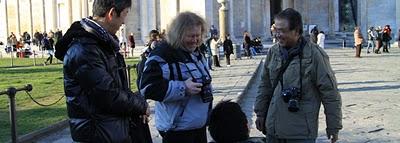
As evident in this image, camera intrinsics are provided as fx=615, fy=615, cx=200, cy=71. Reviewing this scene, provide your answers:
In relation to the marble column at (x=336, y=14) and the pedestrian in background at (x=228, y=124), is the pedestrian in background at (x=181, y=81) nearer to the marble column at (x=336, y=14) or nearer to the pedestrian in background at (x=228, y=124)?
the pedestrian in background at (x=228, y=124)

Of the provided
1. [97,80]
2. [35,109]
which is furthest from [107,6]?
[35,109]

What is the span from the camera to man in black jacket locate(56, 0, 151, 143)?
355cm

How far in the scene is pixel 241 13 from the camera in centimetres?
4466

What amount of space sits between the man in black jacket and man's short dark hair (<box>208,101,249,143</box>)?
127 cm

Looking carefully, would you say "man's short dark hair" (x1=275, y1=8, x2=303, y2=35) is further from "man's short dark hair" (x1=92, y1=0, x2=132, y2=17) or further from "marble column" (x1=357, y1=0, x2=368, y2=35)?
"marble column" (x1=357, y1=0, x2=368, y2=35)

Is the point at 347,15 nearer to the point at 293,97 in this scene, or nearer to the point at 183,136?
the point at 293,97

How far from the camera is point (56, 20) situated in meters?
50.8

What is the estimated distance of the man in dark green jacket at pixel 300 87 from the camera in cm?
470

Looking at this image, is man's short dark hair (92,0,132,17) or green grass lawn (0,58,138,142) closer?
man's short dark hair (92,0,132,17)

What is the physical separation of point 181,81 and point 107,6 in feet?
3.53

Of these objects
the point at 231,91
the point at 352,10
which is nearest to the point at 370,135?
the point at 231,91

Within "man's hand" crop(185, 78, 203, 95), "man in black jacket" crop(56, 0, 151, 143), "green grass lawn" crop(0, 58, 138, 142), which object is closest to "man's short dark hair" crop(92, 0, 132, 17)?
"man in black jacket" crop(56, 0, 151, 143)

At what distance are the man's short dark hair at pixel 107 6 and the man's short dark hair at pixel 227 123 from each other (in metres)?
1.50

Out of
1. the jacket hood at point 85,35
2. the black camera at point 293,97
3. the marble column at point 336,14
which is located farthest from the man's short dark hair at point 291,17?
the marble column at point 336,14
